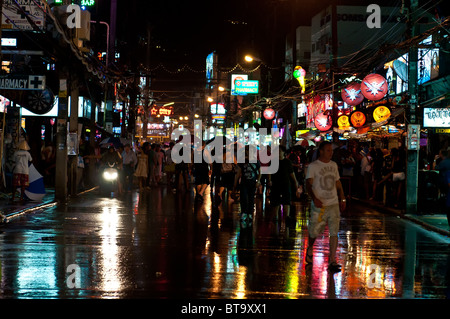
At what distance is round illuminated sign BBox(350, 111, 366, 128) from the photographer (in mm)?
26500

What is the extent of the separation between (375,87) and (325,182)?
1353cm

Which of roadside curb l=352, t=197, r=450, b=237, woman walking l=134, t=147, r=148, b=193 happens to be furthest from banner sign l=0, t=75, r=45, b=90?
roadside curb l=352, t=197, r=450, b=237

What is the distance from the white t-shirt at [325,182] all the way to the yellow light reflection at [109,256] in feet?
10.7

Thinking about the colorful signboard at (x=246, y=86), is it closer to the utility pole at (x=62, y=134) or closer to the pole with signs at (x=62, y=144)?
the utility pole at (x=62, y=134)

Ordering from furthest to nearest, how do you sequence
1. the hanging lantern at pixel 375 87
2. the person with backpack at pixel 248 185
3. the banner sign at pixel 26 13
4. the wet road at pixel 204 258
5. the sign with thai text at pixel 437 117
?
1. the hanging lantern at pixel 375 87
2. the sign with thai text at pixel 437 117
3. the banner sign at pixel 26 13
4. the person with backpack at pixel 248 185
5. the wet road at pixel 204 258

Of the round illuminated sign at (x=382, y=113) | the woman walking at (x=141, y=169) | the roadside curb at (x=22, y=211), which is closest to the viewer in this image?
the roadside curb at (x=22, y=211)

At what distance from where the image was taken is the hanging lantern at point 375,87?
21609 mm

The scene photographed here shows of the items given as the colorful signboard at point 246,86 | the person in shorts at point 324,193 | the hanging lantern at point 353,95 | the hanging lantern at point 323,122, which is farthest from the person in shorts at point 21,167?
the colorful signboard at point 246,86

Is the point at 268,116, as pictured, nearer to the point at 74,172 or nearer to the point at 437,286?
the point at 74,172

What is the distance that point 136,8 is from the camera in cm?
5866

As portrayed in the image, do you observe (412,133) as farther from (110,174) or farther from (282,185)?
(110,174)

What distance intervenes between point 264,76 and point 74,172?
47339 mm

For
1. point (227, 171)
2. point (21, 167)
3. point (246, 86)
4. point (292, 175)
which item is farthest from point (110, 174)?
point (246, 86)

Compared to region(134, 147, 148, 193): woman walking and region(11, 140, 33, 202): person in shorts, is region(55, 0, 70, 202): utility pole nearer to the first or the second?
region(11, 140, 33, 202): person in shorts
